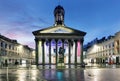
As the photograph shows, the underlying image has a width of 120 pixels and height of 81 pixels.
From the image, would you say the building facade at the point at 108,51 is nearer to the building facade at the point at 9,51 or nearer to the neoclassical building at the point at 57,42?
the neoclassical building at the point at 57,42

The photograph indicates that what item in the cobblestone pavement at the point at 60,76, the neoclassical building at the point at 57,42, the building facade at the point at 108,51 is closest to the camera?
the cobblestone pavement at the point at 60,76

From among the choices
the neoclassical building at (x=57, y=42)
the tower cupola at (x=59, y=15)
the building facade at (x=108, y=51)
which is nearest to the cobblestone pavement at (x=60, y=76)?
the building facade at (x=108, y=51)

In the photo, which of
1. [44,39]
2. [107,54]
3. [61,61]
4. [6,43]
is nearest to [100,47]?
[107,54]

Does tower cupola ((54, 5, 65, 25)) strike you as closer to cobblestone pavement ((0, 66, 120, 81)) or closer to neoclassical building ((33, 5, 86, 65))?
neoclassical building ((33, 5, 86, 65))

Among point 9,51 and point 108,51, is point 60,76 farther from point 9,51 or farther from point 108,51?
point 108,51

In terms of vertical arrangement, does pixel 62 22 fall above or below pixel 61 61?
above

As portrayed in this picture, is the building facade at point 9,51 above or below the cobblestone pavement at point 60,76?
above

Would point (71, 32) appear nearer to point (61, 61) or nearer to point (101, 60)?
point (101, 60)

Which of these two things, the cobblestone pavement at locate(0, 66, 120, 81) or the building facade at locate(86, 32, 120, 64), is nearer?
the cobblestone pavement at locate(0, 66, 120, 81)

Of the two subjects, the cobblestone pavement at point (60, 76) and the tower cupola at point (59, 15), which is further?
the tower cupola at point (59, 15)

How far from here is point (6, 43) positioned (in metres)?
134

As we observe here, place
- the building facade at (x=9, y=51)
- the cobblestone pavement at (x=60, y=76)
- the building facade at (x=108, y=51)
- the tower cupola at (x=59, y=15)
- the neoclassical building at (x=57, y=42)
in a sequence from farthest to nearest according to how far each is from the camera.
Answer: the tower cupola at (x=59, y=15), the neoclassical building at (x=57, y=42), the building facade at (x=108, y=51), the building facade at (x=9, y=51), the cobblestone pavement at (x=60, y=76)

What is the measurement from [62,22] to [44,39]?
23349mm

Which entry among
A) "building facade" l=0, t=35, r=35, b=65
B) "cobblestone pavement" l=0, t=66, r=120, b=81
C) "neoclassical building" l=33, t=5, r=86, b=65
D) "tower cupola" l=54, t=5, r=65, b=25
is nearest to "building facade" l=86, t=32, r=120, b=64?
"neoclassical building" l=33, t=5, r=86, b=65
